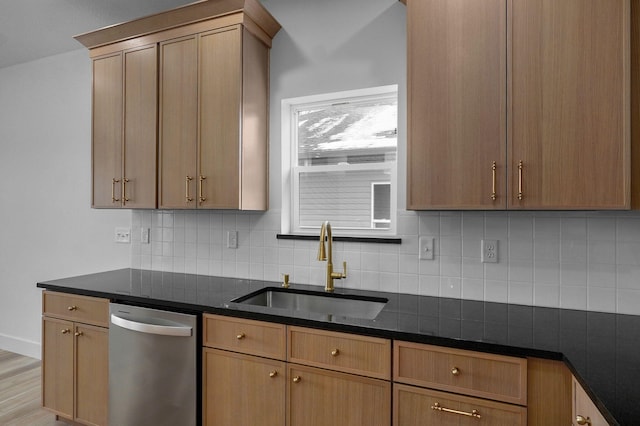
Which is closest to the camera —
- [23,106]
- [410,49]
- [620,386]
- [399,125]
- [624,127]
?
[620,386]

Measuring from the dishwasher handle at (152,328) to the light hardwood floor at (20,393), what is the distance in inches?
42.0

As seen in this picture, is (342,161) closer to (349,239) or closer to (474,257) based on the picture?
(349,239)

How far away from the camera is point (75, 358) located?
2256 mm

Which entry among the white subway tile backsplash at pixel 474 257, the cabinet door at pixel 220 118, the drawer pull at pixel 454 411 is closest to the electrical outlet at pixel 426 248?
the white subway tile backsplash at pixel 474 257

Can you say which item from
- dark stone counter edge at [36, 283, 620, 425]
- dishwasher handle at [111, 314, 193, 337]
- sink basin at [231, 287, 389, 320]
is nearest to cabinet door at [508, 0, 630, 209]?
dark stone counter edge at [36, 283, 620, 425]

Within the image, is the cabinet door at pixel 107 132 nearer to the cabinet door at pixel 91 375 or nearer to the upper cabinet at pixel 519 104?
the cabinet door at pixel 91 375

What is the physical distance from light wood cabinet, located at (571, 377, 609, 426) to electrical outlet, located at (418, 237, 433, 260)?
0.91 m

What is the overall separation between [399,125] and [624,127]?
3.29 ft

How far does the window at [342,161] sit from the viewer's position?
7.59 feet

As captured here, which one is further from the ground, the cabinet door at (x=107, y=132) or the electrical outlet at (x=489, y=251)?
the cabinet door at (x=107, y=132)

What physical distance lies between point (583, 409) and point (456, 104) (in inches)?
47.5

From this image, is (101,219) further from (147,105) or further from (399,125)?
(399,125)

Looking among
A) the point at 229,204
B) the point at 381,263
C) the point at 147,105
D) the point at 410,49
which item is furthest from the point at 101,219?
the point at 410,49

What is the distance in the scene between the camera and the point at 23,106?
3.60 metres
